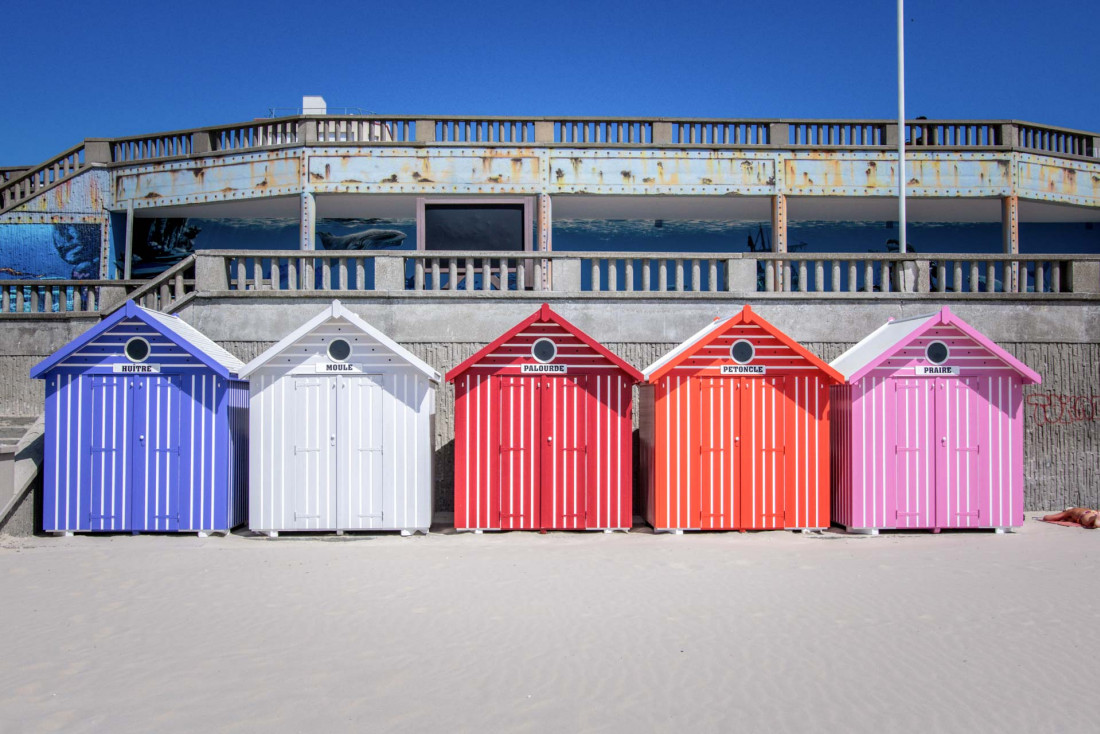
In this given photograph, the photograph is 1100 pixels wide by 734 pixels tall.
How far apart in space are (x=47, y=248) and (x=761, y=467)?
1594 centimetres

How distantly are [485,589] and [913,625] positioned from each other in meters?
3.86

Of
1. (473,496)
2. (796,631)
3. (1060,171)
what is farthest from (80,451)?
(1060,171)

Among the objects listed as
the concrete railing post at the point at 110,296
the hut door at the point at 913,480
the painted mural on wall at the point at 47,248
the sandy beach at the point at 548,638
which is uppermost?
the painted mural on wall at the point at 47,248

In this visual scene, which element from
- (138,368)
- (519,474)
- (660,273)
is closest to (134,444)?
(138,368)

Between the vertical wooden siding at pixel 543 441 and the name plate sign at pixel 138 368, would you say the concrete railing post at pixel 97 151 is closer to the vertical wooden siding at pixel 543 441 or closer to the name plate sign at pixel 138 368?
the name plate sign at pixel 138 368

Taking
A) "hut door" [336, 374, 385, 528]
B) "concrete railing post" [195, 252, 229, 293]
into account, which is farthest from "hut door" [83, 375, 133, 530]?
"hut door" [336, 374, 385, 528]

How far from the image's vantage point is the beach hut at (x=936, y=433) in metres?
10.6

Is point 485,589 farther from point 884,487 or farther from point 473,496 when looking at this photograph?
point 884,487

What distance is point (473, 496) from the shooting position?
10.6 metres

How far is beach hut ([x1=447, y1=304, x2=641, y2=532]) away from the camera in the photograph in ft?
34.7

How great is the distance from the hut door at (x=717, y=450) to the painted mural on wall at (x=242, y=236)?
9.52 metres

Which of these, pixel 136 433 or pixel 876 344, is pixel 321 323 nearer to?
pixel 136 433

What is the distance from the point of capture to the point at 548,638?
618 cm

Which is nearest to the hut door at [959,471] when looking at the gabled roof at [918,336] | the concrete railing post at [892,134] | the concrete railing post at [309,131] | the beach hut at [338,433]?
the gabled roof at [918,336]
